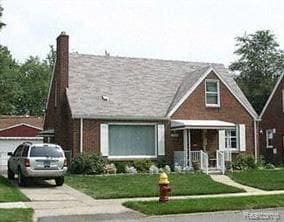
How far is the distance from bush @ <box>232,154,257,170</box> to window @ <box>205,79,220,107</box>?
364 cm

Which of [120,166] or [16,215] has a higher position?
[120,166]

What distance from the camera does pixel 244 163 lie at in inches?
1238

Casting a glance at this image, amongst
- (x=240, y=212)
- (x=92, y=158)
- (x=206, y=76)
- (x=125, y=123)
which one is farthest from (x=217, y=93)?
(x=240, y=212)

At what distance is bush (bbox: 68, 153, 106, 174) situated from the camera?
27.7 m

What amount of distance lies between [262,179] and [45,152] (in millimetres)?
9549

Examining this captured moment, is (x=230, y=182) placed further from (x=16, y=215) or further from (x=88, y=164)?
(x=16, y=215)

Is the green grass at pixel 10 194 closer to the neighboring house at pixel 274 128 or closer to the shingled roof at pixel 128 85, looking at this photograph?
the shingled roof at pixel 128 85

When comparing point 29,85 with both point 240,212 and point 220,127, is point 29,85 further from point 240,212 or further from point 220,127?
point 240,212

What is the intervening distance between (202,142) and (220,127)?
6.74ft

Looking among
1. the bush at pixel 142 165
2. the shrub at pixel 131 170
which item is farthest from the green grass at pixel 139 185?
the bush at pixel 142 165

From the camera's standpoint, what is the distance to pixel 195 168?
2977 centimetres

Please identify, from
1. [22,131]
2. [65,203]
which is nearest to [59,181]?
[65,203]

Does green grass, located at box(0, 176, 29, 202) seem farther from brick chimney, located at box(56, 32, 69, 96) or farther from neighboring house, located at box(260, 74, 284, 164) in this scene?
neighboring house, located at box(260, 74, 284, 164)

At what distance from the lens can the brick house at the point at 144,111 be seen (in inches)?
1190
